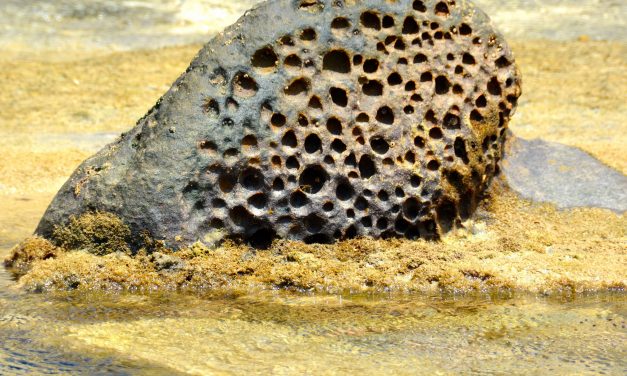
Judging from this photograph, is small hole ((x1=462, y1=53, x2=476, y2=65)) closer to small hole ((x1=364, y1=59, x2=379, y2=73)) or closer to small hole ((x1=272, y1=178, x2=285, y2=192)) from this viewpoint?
small hole ((x1=364, y1=59, x2=379, y2=73))

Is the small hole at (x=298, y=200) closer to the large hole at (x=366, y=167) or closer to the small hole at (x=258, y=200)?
the small hole at (x=258, y=200)

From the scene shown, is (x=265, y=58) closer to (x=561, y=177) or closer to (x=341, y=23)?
(x=341, y=23)

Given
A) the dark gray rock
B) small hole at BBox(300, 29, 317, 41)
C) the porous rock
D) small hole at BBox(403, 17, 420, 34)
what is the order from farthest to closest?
the dark gray rock, small hole at BBox(403, 17, 420, 34), small hole at BBox(300, 29, 317, 41), the porous rock

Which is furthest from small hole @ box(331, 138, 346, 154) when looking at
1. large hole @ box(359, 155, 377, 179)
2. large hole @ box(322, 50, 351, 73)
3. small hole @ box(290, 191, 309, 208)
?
large hole @ box(322, 50, 351, 73)

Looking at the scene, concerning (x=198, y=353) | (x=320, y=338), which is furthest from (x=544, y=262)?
(x=198, y=353)

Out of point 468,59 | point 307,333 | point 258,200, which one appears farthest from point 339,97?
point 307,333

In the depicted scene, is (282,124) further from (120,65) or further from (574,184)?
(120,65)
